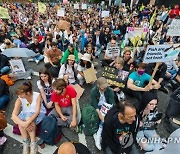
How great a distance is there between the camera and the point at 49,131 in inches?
142

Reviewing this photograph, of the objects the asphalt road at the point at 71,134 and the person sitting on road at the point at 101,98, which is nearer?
the asphalt road at the point at 71,134

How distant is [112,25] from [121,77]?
31.0 feet

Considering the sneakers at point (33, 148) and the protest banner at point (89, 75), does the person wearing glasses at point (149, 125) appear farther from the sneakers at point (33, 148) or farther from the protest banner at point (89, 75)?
the protest banner at point (89, 75)

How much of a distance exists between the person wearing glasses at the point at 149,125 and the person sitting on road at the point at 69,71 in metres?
2.37

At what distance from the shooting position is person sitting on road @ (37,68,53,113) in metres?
4.19

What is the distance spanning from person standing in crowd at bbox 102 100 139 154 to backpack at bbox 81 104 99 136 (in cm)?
60

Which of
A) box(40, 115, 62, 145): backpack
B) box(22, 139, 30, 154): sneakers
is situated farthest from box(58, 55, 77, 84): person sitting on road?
box(22, 139, 30, 154): sneakers

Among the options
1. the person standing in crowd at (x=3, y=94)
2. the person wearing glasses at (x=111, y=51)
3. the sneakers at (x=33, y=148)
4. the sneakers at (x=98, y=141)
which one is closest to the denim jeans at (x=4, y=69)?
the person standing in crowd at (x=3, y=94)

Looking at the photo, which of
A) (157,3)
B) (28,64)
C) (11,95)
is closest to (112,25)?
(28,64)

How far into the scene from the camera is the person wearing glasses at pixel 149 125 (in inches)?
140

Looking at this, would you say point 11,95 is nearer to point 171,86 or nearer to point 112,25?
point 171,86

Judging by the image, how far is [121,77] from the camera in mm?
4707

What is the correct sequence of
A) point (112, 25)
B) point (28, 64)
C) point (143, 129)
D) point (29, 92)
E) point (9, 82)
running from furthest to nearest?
point (112, 25), point (28, 64), point (9, 82), point (143, 129), point (29, 92)

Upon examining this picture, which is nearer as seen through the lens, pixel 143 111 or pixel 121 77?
pixel 143 111
